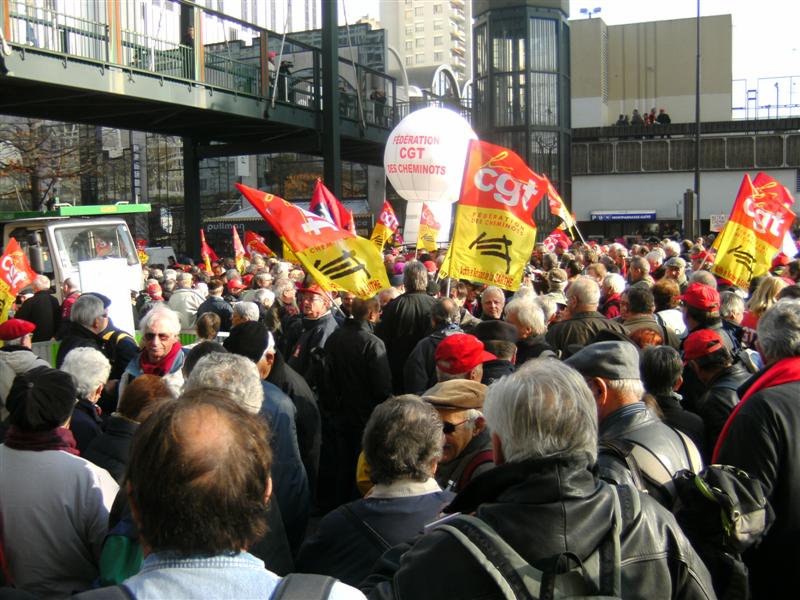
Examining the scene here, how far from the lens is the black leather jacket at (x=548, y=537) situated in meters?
2.07

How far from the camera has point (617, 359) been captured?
11.2ft

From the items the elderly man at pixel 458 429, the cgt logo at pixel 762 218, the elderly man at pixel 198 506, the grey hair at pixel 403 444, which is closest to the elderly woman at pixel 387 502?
the grey hair at pixel 403 444

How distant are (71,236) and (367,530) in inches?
536

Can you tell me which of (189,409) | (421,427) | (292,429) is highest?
(189,409)

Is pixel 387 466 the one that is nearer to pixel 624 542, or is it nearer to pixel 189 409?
pixel 624 542

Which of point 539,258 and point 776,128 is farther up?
point 776,128

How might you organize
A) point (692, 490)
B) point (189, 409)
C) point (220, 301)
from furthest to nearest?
1. point (220, 301)
2. point (692, 490)
3. point (189, 409)

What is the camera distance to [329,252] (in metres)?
7.36

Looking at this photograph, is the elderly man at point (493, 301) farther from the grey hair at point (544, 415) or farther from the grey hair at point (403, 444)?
the grey hair at point (544, 415)

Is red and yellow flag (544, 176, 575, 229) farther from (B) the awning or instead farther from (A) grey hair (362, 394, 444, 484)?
(B) the awning

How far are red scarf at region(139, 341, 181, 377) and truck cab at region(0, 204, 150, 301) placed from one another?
29.0 ft

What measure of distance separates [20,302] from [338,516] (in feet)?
31.8

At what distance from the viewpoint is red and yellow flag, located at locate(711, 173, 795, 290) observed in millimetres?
8844

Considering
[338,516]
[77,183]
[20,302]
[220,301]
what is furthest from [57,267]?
[77,183]
